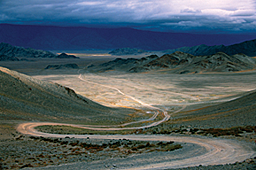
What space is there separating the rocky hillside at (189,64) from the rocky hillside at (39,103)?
90148 mm

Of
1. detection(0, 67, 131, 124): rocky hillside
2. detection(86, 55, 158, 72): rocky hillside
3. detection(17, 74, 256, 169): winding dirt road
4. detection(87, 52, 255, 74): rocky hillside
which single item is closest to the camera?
detection(17, 74, 256, 169): winding dirt road

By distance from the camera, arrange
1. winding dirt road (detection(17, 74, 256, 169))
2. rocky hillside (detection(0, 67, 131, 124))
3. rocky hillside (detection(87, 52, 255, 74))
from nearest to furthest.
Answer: winding dirt road (detection(17, 74, 256, 169)) < rocky hillside (detection(0, 67, 131, 124)) < rocky hillside (detection(87, 52, 255, 74))

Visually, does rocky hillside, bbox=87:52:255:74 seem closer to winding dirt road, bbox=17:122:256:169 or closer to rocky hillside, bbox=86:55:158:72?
rocky hillside, bbox=86:55:158:72

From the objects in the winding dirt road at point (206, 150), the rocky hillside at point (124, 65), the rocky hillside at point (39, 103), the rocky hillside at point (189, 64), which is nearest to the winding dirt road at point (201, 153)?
the winding dirt road at point (206, 150)

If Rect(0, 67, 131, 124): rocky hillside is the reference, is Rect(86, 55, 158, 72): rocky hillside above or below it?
above

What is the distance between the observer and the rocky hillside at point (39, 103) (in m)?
30.4

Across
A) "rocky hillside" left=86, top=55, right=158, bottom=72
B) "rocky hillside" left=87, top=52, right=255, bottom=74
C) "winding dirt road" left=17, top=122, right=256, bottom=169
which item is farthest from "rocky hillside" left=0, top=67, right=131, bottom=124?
"rocky hillside" left=86, top=55, right=158, bottom=72

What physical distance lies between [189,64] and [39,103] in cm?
11126

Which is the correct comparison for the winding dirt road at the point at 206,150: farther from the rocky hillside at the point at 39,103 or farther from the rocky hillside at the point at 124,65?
the rocky hillside at the point at 124,65

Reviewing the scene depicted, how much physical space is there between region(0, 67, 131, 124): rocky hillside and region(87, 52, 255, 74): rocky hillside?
9015 centimetres

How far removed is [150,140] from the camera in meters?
21.8

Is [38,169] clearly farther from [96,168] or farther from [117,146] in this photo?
[117,146]

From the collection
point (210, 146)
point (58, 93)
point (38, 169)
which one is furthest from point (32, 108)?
point (210, 146)

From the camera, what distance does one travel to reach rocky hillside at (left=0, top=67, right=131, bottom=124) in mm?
30430
